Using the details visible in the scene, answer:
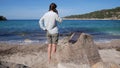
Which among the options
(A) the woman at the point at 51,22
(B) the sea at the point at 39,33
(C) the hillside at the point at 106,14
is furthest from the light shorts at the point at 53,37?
(C) the hillside at the point at 106,14

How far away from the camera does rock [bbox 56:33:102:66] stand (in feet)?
25.1

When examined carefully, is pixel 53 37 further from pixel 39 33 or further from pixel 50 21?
pixel 39 33

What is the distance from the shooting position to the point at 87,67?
24.8 ft

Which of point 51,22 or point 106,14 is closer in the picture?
point 51,22

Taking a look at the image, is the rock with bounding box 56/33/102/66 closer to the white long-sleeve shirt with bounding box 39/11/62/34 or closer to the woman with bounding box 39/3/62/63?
the woman with bounding box 39/3/62/63

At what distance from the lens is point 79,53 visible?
25.4 ft

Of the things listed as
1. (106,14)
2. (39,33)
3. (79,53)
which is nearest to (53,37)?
(79,53)

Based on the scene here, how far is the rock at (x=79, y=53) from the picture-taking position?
7664 millimetres

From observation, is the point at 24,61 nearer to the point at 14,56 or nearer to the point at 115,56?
the point at 14,56

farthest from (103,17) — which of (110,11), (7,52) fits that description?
(7,52)

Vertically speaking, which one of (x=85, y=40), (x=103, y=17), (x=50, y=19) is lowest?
(x=103, y=17)

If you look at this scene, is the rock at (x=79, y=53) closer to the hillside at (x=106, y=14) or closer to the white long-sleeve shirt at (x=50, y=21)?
the white long-sleeve shirt at (x=50, y=21)

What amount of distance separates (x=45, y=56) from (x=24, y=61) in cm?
106

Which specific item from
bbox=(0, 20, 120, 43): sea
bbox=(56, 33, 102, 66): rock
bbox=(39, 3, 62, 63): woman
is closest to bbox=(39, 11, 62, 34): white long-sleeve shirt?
bbox=(39, 3, 62, 63): woman
